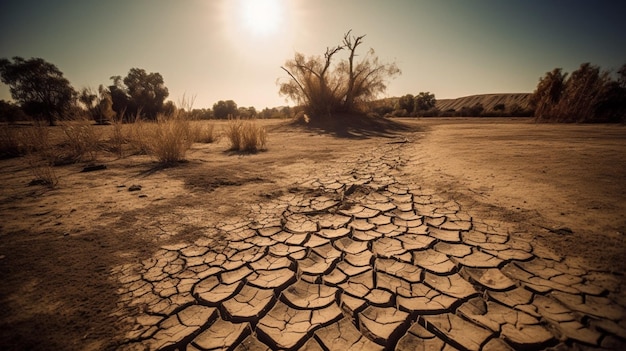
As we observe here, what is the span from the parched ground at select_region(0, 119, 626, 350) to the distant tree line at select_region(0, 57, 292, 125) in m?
2.55

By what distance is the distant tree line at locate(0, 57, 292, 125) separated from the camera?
4.70 m

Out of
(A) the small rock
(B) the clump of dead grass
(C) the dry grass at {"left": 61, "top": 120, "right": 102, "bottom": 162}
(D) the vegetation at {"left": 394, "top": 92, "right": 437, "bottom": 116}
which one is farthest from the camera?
(D) the vegetation at {"left": 394, "top": 92, "right": 437, "bottom": 116}

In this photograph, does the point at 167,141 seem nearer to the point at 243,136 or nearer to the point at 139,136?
the point at 139,136

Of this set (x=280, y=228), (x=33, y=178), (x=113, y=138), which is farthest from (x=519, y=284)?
(x=113, y=138)

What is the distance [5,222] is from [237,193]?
184cm

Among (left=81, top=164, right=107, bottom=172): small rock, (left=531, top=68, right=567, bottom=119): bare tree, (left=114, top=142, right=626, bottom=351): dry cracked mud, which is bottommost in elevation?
(left=114, top=142, right=626, bottom=351): dry cracked mud

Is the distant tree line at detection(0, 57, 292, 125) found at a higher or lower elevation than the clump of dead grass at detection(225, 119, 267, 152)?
higher

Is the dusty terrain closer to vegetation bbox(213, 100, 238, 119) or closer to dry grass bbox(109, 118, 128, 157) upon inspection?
vegetation bbox(213, 100, 238, 119)

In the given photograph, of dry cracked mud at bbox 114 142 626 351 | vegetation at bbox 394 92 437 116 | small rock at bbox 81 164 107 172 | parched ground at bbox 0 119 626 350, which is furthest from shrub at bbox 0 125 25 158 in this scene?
vegetation at bbox 394 92 437 116

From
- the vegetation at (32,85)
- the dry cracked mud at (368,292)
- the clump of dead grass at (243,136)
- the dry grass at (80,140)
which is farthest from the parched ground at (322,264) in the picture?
the vegetation at (32,85)

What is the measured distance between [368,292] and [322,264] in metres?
0.35

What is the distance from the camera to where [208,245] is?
1693mm

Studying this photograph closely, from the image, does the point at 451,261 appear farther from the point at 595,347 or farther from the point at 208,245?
the point at 208,245

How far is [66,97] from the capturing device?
1282 centimetres
